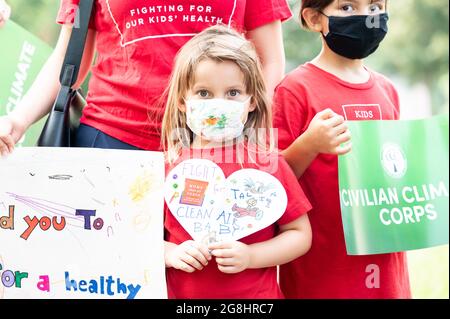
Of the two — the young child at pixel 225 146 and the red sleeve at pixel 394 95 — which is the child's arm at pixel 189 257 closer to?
the young child at pixel 225 146

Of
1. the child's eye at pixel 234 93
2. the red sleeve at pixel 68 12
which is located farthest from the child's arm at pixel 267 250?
the red sleeve at pixel 68 12

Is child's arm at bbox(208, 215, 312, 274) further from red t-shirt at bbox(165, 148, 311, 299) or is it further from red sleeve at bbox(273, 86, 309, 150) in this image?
red sleeve at bbox(273, 86, 309, 150)

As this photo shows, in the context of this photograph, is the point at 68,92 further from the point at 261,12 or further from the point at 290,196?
the point at 290,196

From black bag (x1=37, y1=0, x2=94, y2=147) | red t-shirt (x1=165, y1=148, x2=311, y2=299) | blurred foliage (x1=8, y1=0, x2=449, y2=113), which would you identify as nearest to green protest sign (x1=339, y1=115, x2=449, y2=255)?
red t-shirt (x1=165, y1=148, x2=311, y2=299)

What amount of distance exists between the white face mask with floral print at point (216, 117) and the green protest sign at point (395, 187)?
381mm

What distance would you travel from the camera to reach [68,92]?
7.81 ft

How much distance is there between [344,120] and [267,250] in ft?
1.75

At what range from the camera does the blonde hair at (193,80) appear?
2.20 meters

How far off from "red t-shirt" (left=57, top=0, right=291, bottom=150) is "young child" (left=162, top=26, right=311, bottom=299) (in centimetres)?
7

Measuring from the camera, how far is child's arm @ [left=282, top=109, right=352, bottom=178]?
2.20 metres

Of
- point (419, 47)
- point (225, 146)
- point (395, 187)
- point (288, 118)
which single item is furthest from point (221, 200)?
point (419, 47)
